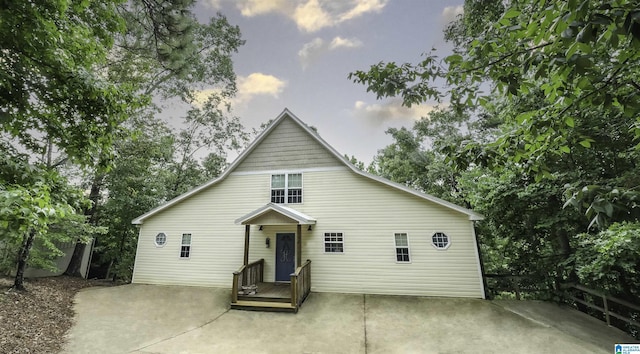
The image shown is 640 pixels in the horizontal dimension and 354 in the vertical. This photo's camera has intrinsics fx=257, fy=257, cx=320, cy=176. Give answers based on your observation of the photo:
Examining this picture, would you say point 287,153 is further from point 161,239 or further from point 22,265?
point 22,265

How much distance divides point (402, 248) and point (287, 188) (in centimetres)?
467

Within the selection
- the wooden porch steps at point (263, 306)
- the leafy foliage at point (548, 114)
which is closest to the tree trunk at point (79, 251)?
the wooden porch steps at point (263, 306)

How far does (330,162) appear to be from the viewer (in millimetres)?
9852

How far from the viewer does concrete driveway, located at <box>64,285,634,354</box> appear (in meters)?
5.37

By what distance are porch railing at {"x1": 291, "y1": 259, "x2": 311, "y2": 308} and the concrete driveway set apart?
12.2 inches

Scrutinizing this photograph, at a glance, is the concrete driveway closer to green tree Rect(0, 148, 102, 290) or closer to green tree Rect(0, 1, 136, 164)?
green tree Rect(0, 148, 102, 290)

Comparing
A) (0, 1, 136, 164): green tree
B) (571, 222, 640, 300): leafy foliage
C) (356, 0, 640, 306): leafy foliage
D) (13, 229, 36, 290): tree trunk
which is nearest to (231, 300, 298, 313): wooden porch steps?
(0, 1, 136, 164): green tree

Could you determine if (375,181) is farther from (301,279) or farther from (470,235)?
(301,279)

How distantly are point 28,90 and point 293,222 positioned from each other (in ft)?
20.8

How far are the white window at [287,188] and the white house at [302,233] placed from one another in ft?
0.13

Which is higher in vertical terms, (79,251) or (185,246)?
(185,246)

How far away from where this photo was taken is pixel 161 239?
33.9 ft

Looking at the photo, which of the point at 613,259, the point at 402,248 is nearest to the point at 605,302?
the point at 613,259

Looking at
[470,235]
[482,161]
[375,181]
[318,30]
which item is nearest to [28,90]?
[482,161]
